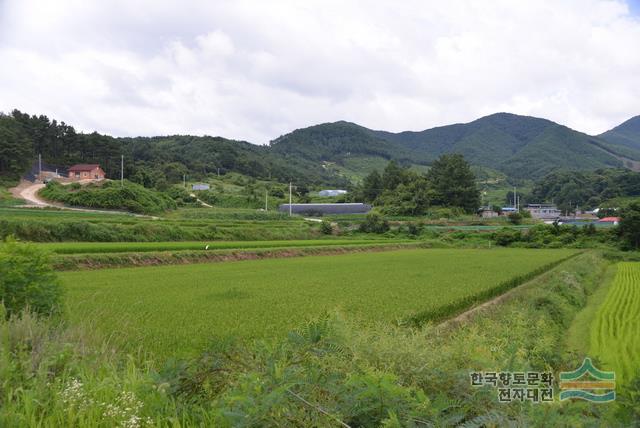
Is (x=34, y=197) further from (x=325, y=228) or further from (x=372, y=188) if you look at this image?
(x=372, y=188)

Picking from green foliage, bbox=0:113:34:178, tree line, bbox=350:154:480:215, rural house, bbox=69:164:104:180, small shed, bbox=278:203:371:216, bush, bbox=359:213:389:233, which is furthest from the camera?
small shed, bbox=278:203:371:216

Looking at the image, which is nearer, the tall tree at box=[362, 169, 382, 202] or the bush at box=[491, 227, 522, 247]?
the bush at box=[491, 227, 522, 247]

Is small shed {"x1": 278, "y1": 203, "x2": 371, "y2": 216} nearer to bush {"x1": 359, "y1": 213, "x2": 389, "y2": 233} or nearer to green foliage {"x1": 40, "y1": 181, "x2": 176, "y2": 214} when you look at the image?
bush {"x1": 359, "y1": 213, "x2": 389, "y2": 233}

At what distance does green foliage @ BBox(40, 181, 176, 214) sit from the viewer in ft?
168

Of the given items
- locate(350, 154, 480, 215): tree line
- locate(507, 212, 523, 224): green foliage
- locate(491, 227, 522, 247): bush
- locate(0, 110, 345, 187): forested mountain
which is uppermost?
locate(0, 110, 345, 187): forested mountain

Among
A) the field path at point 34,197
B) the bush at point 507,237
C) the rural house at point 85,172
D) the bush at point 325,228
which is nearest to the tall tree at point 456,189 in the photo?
the bush at point 507,237

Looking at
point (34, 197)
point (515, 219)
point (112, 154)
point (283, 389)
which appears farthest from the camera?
point (112, 154)

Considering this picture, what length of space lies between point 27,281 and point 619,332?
13695mm

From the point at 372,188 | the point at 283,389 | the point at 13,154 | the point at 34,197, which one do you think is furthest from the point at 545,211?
the point at 283,389

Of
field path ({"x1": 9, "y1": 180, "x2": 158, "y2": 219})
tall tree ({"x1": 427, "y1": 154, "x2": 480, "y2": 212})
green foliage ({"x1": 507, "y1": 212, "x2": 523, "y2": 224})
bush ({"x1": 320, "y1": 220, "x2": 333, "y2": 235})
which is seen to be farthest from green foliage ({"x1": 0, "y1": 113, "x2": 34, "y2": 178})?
green foliage ({"x1": 507, "y1": 212, "x2": 523, "y2": 224})

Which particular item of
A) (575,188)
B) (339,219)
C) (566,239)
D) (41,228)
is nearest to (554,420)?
(41,228)

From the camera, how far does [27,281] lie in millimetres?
7480

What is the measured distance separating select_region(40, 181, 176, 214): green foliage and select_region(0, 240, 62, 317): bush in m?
47.6

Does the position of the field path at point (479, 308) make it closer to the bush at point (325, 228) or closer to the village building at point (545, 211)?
the bush at point (325, 228)
